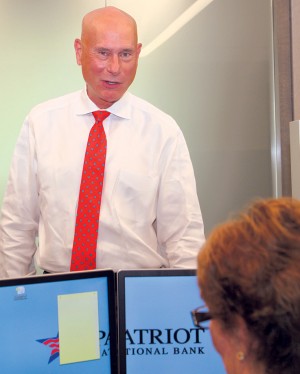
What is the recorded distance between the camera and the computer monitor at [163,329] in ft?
5.14

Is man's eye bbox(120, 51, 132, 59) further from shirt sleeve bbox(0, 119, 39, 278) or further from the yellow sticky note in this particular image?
the yellow sticky note

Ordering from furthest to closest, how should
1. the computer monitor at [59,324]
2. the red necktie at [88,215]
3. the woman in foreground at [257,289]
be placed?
the red necktie at [88,215] → the computer monitor at [59,324] → the woman in foreground at [257,289]

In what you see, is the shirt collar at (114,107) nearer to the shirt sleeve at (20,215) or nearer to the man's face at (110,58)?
the man's face at (110,58)

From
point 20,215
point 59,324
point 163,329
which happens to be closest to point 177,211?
point 20,215

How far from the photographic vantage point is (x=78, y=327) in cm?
153

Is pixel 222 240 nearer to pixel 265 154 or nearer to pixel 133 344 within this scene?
pixel 133 344

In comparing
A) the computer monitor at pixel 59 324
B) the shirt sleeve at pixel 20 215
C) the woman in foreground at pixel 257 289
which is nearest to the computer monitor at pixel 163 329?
the computer monitor at pixel 59 324

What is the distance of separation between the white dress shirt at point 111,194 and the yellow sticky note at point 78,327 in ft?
2.58

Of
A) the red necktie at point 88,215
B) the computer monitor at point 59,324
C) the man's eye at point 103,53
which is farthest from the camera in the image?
the man's eye at point 103,53

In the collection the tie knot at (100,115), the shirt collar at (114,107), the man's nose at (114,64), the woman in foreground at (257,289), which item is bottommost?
the woman in foreground at (257,289)

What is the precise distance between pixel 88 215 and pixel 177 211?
0.32 meters

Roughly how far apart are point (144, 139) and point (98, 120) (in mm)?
184

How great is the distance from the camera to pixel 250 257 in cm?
92

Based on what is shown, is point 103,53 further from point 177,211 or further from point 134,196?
point 177,211
